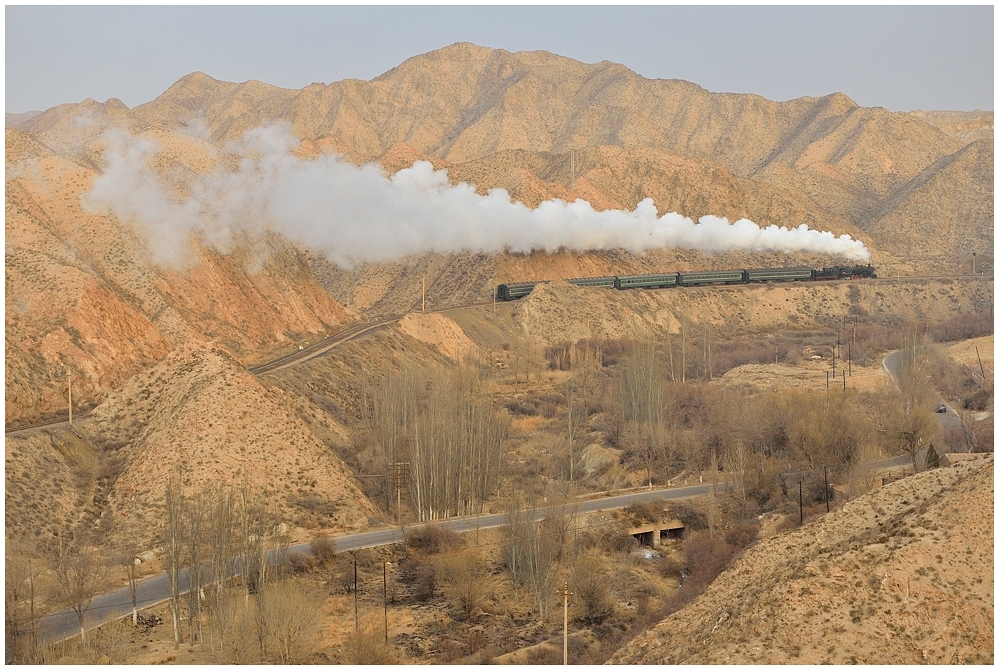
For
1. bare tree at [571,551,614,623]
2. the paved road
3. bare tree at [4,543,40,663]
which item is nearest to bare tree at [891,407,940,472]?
the paved road

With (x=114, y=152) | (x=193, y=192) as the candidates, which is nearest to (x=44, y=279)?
(x=193, y=192)

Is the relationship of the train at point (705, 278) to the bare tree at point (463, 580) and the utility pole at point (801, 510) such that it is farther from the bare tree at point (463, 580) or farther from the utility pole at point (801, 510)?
the bare tree at point (463, 580)

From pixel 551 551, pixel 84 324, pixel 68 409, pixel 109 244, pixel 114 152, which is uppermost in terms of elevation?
pixel 114 152

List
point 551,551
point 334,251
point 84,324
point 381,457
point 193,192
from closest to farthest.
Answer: point 551,551
point 381,457
point 84,324
point 193,192
point 334,251

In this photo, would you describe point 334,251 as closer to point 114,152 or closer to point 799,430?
point 114,152

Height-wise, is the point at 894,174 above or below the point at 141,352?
above

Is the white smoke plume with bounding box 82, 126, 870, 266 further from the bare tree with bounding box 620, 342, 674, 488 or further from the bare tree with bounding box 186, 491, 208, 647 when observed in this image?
the bare tree with bounding box 186, 491, 208, 647
